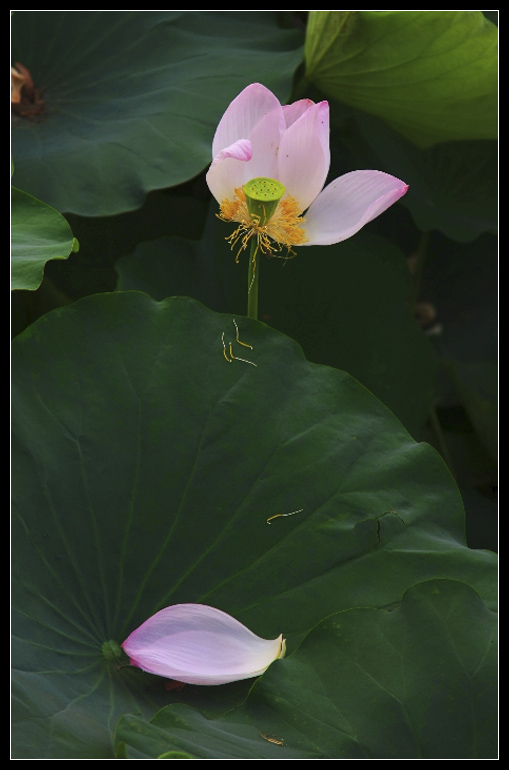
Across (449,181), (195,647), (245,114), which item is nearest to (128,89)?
(245,114)

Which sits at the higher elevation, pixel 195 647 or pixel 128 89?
pixel 128 89

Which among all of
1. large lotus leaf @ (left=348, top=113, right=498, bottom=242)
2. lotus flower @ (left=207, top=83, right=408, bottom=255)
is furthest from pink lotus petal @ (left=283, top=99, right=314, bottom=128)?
large lotus leaf @ (left=348, top=113, right=498, bottom=242)

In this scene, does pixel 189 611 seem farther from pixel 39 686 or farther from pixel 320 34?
pixel 320 34

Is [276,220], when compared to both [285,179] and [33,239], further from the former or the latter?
[33,239]

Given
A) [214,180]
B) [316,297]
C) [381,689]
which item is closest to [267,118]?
[214,180]

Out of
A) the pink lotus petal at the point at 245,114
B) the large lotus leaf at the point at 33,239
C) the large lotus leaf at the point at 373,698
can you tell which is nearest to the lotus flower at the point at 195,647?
the large lotus leaf at the point at 373,698
